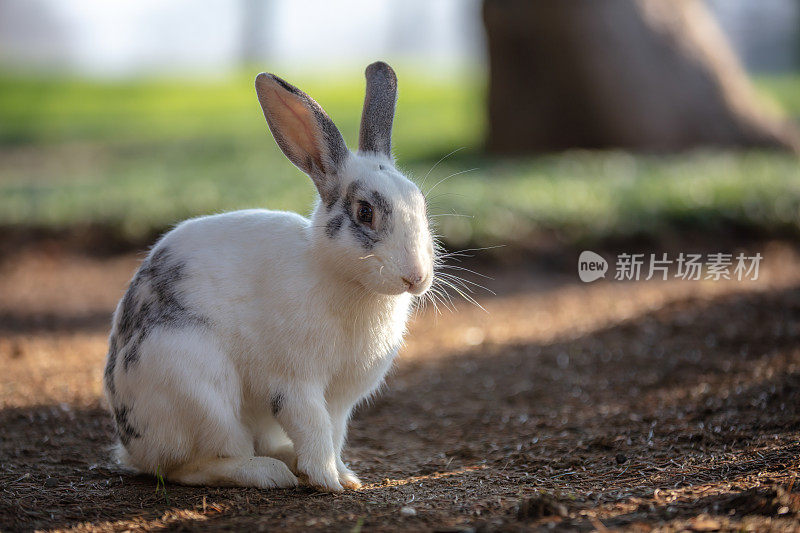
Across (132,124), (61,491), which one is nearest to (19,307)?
(61,491)

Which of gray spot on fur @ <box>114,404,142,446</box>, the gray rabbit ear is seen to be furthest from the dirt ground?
the gray rabbit ear

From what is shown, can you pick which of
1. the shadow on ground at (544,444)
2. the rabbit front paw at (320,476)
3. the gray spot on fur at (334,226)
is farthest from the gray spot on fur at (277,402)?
the gray spot on fur at (334,226)

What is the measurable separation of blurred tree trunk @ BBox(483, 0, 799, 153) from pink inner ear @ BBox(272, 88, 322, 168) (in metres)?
7.78

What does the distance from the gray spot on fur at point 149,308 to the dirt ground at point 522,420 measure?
1.89ft

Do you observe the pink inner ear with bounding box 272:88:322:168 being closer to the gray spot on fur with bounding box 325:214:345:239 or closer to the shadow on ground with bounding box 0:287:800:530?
the gray spot on fur with bounding box 325:214:345:239

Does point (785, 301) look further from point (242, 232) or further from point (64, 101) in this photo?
point (64, 101)

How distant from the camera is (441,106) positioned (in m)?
18.4

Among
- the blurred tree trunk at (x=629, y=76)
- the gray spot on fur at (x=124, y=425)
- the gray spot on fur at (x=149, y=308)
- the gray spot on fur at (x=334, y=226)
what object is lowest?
the gray spot on fur at (x=124, y=425)

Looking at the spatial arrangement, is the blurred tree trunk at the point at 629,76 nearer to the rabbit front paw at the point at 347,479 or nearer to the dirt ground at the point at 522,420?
the dirt ground at the point at 522,420

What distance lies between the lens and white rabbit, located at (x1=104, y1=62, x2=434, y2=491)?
3.34 metres

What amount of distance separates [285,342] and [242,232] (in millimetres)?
531

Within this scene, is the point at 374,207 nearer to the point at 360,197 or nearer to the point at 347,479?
the point at 360,197

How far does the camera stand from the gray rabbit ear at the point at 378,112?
3682 mm

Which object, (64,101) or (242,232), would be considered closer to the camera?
(242,232)
